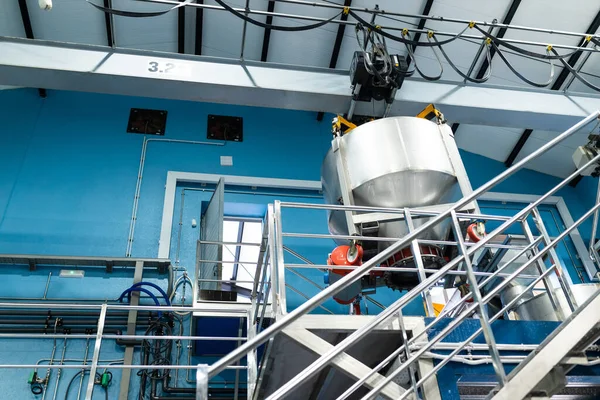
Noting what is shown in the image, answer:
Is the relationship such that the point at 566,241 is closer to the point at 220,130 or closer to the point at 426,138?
the point at 426,138

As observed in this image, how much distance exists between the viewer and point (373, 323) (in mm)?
2447

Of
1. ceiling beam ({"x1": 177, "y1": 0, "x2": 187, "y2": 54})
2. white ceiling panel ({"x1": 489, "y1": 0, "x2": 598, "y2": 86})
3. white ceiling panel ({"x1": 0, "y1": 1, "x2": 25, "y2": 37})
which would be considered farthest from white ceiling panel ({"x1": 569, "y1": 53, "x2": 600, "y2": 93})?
white ceiling panel ({"x1": 0, "y1": 1, "x2": 25, "y2": 37})

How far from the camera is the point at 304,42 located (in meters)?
8.41

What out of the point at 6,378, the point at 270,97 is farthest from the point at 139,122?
the point at 6,378

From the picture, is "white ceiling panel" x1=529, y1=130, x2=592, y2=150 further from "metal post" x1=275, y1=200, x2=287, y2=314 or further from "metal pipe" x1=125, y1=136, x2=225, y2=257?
"metal post" x1=275, y1=200, x2=287, y2=314

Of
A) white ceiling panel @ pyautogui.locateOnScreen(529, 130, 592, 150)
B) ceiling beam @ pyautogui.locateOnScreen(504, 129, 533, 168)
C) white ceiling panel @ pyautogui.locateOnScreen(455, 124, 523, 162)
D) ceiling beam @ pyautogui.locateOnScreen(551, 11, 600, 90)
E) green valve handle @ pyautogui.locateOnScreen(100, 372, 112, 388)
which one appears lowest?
green valve handle @ pyautogui.locateOnScreen(100, 372, 112, 388)

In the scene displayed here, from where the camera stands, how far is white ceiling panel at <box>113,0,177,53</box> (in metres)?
7.77

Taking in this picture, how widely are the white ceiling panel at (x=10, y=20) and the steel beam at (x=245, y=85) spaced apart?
86.3 inches

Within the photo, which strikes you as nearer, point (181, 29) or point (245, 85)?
point (245, 85)

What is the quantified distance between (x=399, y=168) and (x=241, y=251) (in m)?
4.03

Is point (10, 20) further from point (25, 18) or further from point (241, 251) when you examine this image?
point (241, 251)

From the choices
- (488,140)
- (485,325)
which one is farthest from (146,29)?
(485,325)

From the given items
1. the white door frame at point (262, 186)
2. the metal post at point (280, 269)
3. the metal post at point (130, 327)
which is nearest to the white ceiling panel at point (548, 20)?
the white door frame at point (262, 186)

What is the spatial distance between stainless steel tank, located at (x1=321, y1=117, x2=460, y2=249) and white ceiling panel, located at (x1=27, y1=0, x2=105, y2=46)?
500cm
